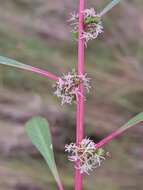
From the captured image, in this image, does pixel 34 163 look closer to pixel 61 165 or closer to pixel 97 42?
pixel 61 165

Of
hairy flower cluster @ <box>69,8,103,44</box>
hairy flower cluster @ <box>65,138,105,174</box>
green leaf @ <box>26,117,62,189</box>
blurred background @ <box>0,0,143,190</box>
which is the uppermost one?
blurred background @ <box>0,0,143,190</box>

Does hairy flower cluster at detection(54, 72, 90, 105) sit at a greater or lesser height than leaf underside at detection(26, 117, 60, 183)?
greater

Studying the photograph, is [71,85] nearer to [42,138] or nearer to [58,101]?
[42,138]

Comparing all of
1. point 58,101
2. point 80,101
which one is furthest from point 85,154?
point 58,101

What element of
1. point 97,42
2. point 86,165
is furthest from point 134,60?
point 86,165

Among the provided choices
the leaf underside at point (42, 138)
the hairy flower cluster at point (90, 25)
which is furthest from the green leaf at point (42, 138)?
the hairy flower cluster at point (90, 25)

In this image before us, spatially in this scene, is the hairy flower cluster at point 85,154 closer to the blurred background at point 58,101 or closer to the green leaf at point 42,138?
the green leaf at point 42,138

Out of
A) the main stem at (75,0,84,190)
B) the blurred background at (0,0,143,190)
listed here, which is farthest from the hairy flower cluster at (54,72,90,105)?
the blurred background at (0,0,143,190)

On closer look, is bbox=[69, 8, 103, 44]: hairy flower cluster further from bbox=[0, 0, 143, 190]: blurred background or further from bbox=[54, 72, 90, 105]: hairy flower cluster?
bbox=[0, 0, 143, 190]: blurred background
